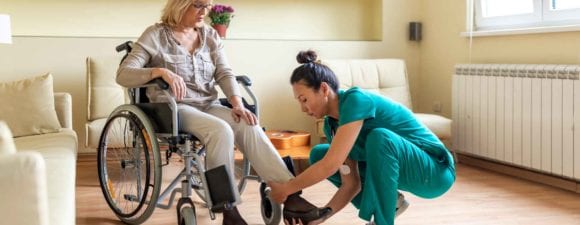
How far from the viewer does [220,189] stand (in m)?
2.31

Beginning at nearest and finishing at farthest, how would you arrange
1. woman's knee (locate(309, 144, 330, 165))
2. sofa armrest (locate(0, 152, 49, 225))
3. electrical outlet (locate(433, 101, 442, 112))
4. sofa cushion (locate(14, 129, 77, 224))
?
sofa armrest (locate(0, 152, 49, 225)) → sofa cushion (locate(14, 129, 77, 224)) → woman's knee (locate(309, 144, 330, 165)) → electrical outlet (locate(433, 101, 442, 112))

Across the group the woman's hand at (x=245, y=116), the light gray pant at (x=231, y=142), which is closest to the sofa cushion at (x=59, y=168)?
the light gray pant at (x=231, y=142)

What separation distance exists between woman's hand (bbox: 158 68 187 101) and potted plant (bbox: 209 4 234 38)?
2.00m

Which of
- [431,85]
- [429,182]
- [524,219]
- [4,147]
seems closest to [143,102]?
[429,182]

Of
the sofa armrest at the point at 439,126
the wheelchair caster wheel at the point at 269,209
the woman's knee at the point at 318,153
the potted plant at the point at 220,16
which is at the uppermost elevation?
the potted plant at the point at 220,16

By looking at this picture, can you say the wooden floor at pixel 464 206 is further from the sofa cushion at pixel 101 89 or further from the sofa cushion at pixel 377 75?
the sofa cushion at pixel 377 75

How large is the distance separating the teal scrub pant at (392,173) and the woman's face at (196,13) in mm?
921

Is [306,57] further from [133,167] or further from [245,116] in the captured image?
[133,167]

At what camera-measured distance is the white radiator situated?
340 cm

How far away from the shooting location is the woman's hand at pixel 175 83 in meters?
2.47

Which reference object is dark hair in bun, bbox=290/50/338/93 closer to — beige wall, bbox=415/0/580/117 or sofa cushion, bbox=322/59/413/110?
beige wall, bbox=415/0/580/117

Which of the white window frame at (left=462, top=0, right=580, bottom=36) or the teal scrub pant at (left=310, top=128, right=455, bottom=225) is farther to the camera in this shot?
the white window frame at (left=462, top=0, right=580, bottom=36)

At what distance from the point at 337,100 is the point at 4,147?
1.24 m

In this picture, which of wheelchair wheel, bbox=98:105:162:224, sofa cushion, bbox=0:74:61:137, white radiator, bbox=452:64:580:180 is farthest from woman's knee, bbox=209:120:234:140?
white radiator, bbox=452:64:580:180
